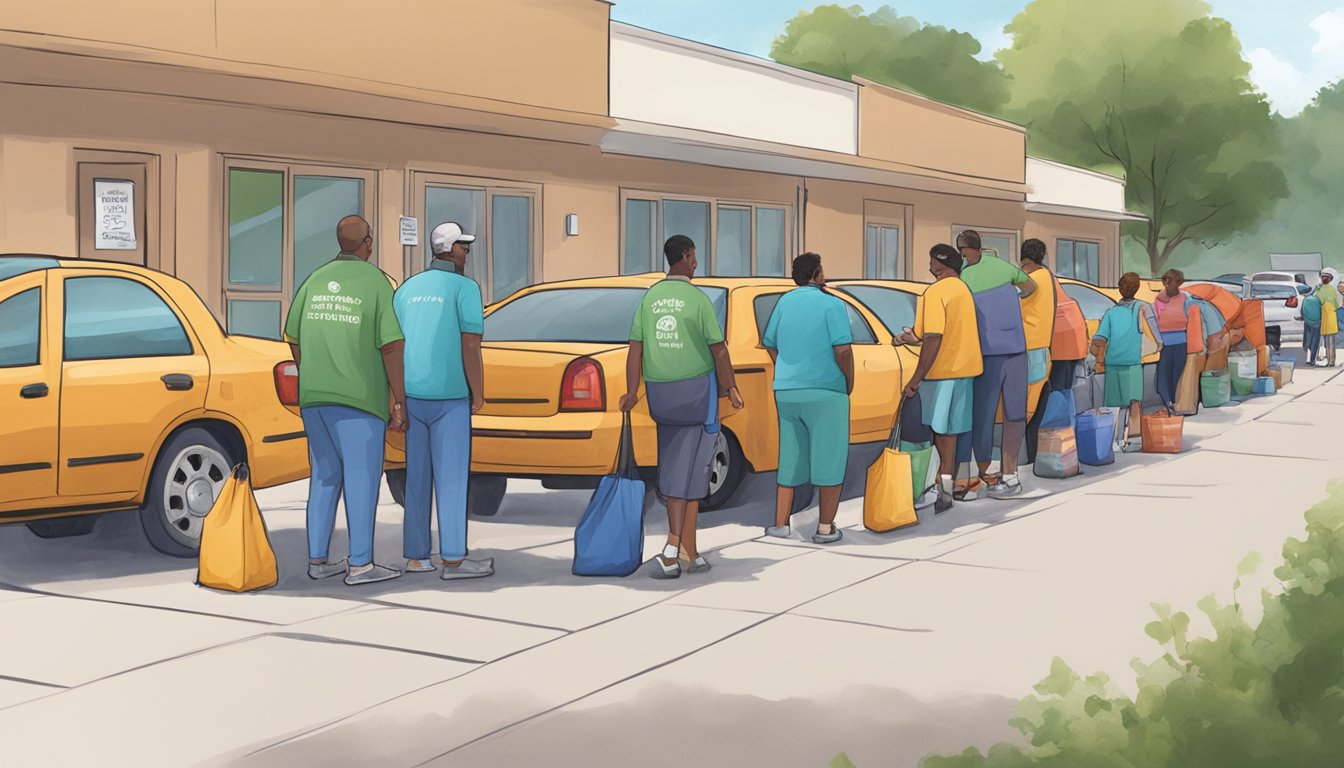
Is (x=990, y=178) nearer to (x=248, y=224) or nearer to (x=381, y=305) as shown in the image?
(x=248, y=224)

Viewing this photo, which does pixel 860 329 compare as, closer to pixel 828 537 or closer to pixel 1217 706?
pixel 828 537

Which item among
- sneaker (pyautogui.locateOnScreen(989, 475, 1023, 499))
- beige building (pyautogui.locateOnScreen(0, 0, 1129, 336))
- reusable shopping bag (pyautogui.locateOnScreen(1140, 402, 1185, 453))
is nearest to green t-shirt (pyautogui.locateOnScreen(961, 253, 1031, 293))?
sneaker (pyautogui.locateOnScreen(989, 475, 1023, 499))

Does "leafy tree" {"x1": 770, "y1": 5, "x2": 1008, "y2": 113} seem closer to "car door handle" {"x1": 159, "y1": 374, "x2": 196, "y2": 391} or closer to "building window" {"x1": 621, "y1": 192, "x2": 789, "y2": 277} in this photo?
"building window" {"x1": 621, "y1": 192, "x2": 789, "y2": 277}

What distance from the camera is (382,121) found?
17625 millimetres

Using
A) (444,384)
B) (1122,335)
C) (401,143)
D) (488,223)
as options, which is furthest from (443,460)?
(488,223)

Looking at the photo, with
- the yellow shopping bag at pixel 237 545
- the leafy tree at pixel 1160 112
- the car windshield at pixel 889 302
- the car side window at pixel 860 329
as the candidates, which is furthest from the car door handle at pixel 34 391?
the leafy tree at pixel 1160 112

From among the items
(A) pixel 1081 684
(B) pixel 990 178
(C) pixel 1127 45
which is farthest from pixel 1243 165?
(A) pixel 1081 684

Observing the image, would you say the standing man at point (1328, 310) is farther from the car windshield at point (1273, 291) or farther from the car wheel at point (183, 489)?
the car wheel at point (183, 489)

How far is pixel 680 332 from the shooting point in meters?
8.30

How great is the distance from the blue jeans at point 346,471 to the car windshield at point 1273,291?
32.7 m

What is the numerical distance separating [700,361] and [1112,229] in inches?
1435

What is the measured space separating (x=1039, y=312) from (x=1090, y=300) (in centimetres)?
555

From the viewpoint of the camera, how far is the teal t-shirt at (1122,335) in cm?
1408

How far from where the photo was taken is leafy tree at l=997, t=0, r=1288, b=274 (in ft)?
221
